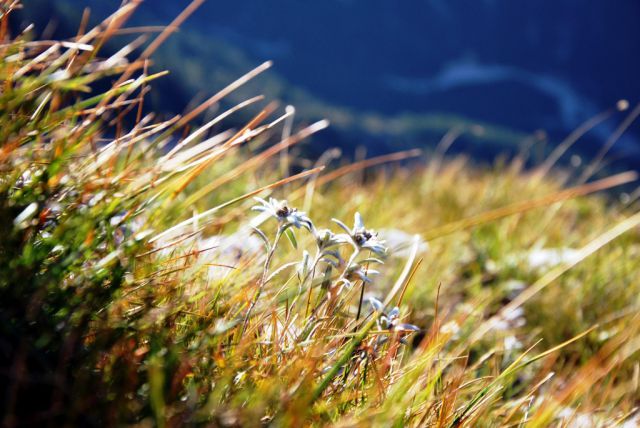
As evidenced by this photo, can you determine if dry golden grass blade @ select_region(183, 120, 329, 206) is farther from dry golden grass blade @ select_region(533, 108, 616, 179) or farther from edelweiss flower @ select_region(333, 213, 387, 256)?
dry golden grass blade @ select_region(533, 108, 616, 179)

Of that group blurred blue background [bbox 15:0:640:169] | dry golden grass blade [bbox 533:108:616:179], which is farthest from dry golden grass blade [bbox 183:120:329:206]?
blurred blue background [bbox 15:0:640:169]

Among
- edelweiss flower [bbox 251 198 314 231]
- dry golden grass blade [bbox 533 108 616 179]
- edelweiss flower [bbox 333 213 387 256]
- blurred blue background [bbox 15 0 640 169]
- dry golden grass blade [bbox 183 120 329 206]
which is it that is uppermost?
dry golden grass blade [bbox 183 120 329 206]

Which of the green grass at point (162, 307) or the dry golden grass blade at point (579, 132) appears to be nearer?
the green grass at point (162, 307)

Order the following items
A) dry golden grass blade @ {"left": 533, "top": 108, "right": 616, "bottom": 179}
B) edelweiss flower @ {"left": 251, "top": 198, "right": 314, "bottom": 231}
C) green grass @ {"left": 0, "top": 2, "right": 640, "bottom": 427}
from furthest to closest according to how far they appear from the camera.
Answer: dry golden grass blade @ {"left": 533, "top": 108, "right": 616, "bottom": 179}
edelweiss flower @ {"left": 251, "top": 198, "right": 314, "bottom": 231}
green grass @ {"left": 0, "top": 2, "right": 640, "bottom": 427}

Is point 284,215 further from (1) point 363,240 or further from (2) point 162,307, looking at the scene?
(2) point 162,307

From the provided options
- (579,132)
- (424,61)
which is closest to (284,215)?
(579,132)

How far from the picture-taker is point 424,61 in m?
87.2

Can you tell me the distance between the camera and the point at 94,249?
109cm

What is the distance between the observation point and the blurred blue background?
254 feet

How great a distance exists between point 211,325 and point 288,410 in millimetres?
305

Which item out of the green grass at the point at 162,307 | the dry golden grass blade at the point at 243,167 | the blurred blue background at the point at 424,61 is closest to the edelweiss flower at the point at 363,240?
the green grass at the point at 162,307

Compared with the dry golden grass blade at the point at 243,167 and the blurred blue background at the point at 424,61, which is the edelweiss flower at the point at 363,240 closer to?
the dry golden grass blade at the point at 243,167

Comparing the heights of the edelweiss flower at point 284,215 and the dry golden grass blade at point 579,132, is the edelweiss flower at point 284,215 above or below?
above

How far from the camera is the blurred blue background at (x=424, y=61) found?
77312 mm
